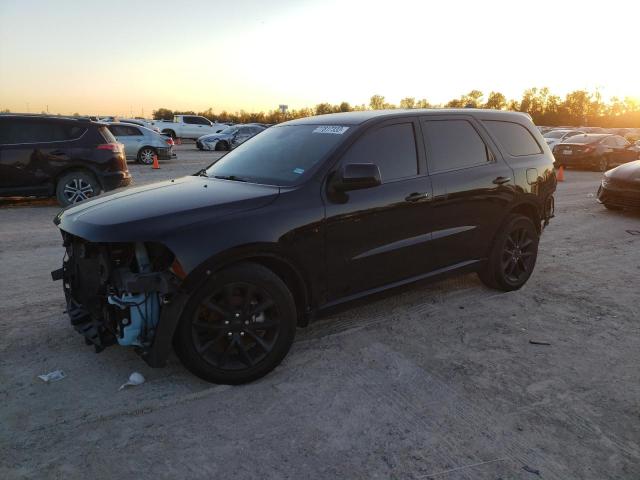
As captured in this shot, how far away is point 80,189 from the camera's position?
9.63 m

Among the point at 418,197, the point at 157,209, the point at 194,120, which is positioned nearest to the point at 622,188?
the point at 418,197

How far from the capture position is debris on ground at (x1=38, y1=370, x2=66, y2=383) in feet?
11.1

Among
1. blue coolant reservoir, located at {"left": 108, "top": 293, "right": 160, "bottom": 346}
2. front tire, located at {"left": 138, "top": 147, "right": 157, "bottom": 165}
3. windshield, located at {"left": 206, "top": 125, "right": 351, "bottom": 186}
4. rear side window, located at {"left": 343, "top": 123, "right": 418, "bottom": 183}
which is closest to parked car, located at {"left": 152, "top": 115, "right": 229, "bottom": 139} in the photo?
front tire, located at {"left": 138, "top": 147, "right": 157, "bottom": 165}

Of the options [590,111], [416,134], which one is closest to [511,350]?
[416,134]

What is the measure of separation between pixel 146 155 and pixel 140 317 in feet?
54.6

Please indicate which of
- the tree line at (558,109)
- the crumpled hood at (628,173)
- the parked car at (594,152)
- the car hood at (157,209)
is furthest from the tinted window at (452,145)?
the tree line at (558,109)

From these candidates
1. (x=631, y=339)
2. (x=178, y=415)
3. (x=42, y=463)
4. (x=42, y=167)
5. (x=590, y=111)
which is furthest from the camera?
(x=590, y=111)

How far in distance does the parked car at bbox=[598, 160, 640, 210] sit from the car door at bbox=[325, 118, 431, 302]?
6.99 m

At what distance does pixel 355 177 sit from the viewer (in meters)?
3.58

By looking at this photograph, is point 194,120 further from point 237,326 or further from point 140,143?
point 237,326

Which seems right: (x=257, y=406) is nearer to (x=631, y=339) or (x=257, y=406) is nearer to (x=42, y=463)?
(x=42, y=463)

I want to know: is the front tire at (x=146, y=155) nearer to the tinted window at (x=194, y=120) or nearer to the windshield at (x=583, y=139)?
the windshield at (x=583, y=139)

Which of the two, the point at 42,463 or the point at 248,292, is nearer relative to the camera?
the point at 42,463

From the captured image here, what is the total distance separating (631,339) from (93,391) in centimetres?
409
